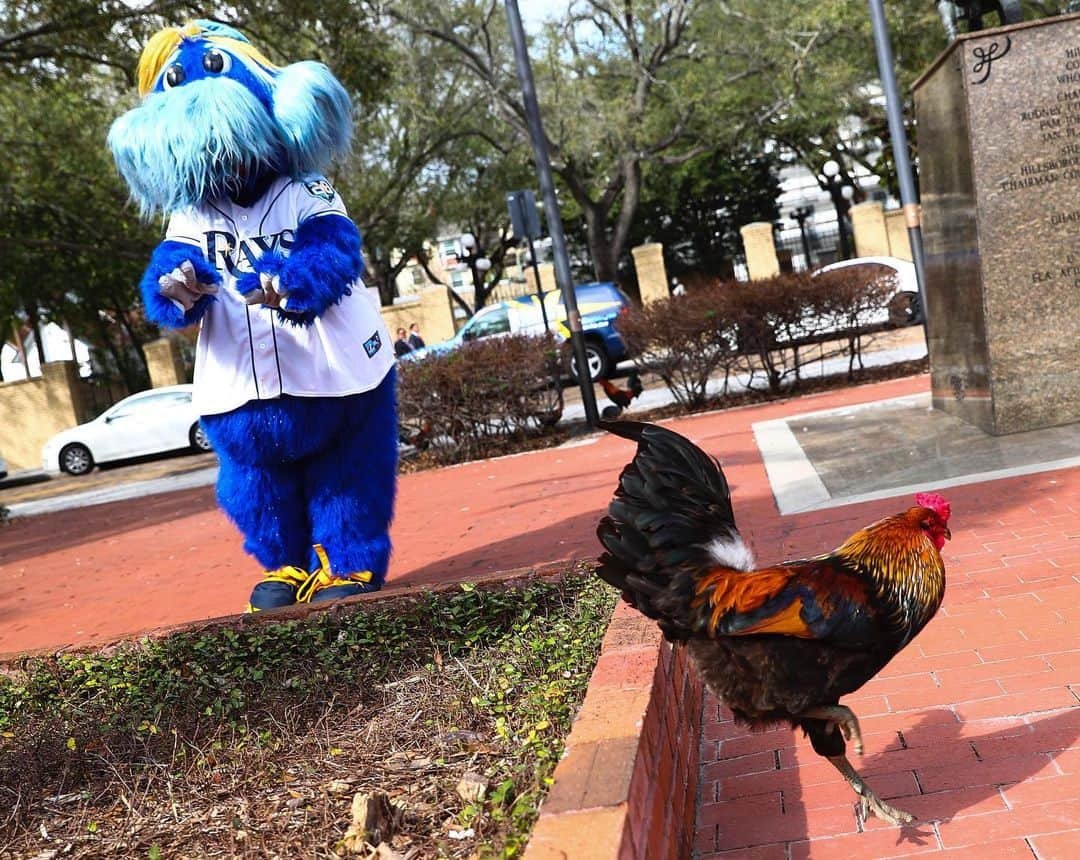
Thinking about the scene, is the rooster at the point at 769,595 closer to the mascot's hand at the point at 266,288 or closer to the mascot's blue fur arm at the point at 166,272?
the mascot's hand at the point at 266,288

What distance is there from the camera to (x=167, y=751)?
3.69 m

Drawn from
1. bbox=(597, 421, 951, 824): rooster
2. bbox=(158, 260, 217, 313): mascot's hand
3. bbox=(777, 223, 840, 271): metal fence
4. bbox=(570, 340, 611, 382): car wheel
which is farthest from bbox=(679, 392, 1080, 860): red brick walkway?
bbox=(777, 223, 840, 271): metal fence

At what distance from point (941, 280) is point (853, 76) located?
2339cm

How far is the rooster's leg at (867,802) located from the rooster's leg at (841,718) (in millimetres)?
79

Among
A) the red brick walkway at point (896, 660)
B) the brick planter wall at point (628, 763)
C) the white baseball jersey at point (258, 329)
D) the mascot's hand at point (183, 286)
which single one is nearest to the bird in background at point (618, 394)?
the red brick walkway at point (896, 660)

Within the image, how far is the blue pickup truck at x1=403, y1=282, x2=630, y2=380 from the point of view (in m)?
19.3

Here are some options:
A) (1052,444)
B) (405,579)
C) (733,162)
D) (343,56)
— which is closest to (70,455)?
(343,56)

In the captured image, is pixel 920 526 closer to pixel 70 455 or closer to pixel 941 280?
pixel 941 280

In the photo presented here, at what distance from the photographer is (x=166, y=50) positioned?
521 centimetres

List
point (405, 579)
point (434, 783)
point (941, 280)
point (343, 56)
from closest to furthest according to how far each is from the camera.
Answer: point (434, 783) → point (405, 579) → point (941, 280) → point (343, 56)

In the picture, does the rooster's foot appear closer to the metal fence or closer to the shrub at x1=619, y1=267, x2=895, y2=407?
the shrub at x1=619, y1=267, x2=895, y2=407

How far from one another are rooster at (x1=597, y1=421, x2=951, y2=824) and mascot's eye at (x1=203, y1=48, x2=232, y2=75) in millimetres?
2992

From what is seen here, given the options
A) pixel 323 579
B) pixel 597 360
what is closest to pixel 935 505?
pixel 323 579

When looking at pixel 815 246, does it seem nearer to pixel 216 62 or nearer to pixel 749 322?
pixel 749 322
